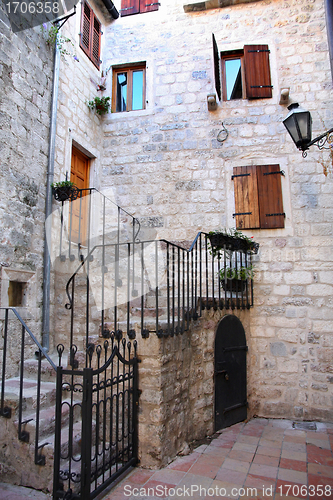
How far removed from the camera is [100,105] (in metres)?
6.25

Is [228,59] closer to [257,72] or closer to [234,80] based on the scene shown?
[234,80]

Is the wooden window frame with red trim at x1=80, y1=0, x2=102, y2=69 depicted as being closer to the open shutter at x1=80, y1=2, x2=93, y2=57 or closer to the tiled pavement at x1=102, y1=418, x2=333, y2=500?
the open shutter at x1=80, y1=2, x2=93, y2=57

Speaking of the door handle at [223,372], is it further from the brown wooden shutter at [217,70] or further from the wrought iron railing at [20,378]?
the brown wooden shutter at [217,70]

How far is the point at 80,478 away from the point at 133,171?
478cm

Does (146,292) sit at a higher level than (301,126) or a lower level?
lower

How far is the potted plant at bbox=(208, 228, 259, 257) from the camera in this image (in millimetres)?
4555

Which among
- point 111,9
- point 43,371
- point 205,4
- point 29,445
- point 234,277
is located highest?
point 111,9

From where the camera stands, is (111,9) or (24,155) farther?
(111,9)

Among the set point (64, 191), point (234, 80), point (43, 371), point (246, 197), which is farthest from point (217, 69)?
point (43, 371)

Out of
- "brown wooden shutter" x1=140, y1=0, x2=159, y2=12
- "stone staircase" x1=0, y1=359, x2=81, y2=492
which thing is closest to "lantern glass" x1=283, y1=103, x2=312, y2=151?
"stone staircase" x1=0, y1=359, x2=81, y2=492

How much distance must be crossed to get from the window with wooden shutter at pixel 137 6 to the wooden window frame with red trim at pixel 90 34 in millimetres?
601

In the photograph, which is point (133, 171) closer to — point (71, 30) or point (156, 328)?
point (71, 30)

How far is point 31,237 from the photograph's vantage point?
4.30 meters

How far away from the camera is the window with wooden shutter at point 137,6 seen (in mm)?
6559
